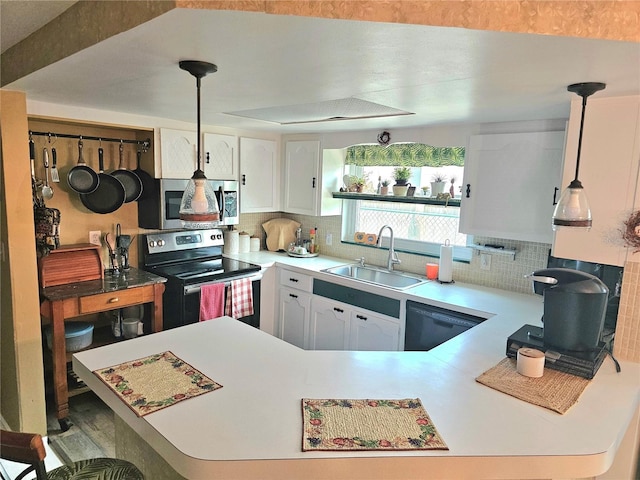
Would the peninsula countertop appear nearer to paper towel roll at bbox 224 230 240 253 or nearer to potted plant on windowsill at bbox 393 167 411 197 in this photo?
potted plant on windowsill at bbox 393 167 411 197

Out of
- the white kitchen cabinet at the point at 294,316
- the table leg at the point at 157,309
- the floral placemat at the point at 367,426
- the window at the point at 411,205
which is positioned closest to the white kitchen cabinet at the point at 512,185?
the window at the point at 411,205

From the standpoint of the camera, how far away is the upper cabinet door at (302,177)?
3857mm

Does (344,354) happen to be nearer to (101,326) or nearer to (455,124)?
(455,124)

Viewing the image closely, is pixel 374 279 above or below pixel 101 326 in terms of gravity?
above

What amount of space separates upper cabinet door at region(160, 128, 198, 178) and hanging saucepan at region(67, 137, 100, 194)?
0.47 metres

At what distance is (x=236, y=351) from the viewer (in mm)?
1865

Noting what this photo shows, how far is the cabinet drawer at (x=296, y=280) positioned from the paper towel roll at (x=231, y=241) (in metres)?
0.57

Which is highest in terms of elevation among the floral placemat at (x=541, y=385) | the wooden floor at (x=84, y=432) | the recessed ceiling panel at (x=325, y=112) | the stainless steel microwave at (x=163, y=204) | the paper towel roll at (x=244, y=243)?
the recessed ceiling panel at (x=325, y=112)

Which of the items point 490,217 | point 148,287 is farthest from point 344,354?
point 148,287

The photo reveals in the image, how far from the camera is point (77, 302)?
2650 millimetres

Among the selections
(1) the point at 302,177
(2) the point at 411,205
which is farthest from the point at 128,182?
(2) the point at 411,205

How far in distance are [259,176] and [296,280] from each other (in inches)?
40.8

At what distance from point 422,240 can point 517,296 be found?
0.91 metres

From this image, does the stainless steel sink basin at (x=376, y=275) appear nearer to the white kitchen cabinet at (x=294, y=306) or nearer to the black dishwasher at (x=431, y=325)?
the white kitchen cabinet at (x=294, y=306)
